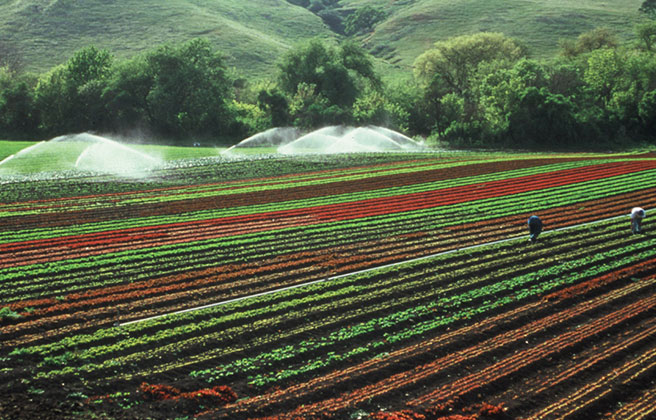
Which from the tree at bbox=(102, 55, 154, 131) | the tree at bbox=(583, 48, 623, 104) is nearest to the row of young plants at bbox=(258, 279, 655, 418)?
the tree at bbox=(583, 48, 623, 104)

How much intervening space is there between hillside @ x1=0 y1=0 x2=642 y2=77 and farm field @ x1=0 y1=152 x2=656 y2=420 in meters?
104

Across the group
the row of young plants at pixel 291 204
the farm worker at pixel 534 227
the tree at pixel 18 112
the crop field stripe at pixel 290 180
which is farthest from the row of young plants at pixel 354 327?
the tree at pixel 18 112

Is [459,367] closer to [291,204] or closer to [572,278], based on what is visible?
[572,278]

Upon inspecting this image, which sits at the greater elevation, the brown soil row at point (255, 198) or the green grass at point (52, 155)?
the green grass at point (52, 155)

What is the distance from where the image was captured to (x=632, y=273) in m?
21.0

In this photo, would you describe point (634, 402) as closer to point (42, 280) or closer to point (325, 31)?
point (42, 280)

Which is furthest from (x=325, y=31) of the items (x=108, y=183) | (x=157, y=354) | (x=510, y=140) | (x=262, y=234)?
(x=157, y=354)

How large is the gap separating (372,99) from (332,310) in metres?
77.6

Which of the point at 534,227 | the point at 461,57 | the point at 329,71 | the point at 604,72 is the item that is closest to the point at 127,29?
the point at 329,71

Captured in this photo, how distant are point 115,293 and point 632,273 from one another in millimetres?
17889

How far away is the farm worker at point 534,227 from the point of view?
1013 inches

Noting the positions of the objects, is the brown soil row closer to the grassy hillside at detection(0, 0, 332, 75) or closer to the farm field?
the farm field

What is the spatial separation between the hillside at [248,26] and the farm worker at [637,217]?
110053 mm

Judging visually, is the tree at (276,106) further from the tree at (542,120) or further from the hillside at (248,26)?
the hillside at (248,26)
